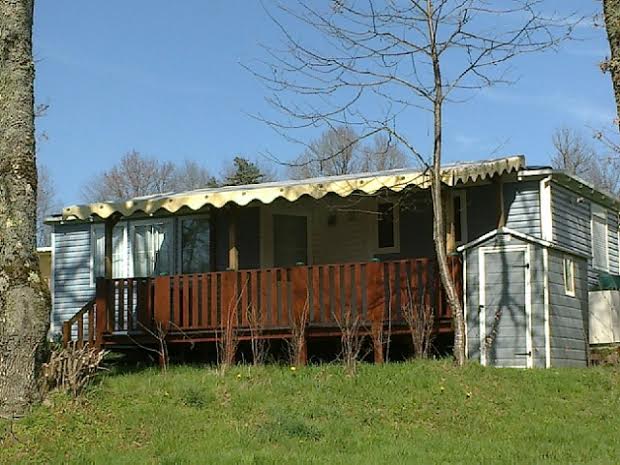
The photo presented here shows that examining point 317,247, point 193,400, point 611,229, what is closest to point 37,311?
point 193,400

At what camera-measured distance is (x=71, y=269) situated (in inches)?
888

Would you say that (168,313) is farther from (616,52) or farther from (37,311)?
(616,52)

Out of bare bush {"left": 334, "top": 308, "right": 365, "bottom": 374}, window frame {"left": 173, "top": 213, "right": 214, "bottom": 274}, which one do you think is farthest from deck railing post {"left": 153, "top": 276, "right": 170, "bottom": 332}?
window frame {"left": 173, "top": 213, "right": 214, "bottom": 274}

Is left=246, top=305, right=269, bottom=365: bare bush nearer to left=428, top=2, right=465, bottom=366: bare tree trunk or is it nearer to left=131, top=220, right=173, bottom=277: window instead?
left=428, top=2, right=465, bottom=366: bare tree trunk

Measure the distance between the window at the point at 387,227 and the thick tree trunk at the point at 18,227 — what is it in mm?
7806

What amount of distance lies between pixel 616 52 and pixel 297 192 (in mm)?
8971

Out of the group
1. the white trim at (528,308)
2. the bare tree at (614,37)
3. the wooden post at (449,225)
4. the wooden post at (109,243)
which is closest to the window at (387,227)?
the wooden post at (449,225)

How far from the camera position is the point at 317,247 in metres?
19.5

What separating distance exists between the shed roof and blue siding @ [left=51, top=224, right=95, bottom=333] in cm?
484

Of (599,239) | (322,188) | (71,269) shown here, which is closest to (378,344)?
(322,188)

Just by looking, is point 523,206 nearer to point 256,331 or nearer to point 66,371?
point 256,331

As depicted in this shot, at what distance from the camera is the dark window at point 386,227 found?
60.7 feet

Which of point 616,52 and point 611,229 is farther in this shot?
point 611,229

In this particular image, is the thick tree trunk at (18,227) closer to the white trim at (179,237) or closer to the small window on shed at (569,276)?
the small window on shed at (569,276)
